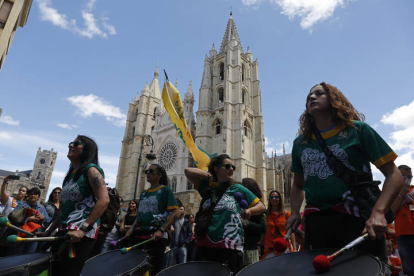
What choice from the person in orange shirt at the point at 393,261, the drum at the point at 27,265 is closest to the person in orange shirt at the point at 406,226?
the person in orange shirt at the point at 393,261

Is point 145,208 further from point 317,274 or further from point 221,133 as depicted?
point 221,133

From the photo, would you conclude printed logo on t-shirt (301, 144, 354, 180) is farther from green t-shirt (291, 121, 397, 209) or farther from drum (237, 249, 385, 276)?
drum (237, 249, 385, 276)

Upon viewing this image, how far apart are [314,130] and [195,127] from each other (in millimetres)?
25904

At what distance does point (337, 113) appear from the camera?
71.2 inches

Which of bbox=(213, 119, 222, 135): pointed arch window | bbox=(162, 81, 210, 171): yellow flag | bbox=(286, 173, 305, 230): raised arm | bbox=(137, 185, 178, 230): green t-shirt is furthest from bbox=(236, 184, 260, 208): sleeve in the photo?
bbox=(213, 119, 222, 135): pointed arch window

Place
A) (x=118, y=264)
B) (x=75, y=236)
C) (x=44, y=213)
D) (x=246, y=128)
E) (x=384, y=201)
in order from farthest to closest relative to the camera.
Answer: (x=246, y=128) → (x=44, y=213) → (x=118, y=264) → (x=75, y=236) → (x=384, y=201)

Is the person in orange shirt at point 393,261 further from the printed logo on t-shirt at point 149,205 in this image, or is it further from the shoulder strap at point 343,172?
the printed logo on t-shirt at point 149,205

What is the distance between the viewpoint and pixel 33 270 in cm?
172

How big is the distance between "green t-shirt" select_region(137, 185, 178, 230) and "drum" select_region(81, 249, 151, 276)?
2.09 ft

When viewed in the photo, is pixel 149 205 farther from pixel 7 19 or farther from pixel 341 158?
pixel 7 19

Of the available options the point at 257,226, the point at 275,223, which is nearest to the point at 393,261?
the point at 275,223

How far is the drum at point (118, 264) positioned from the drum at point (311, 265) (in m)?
1.29

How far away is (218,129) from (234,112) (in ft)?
8.06

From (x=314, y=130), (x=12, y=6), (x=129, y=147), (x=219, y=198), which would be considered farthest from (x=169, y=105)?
(x=129, y=147)
